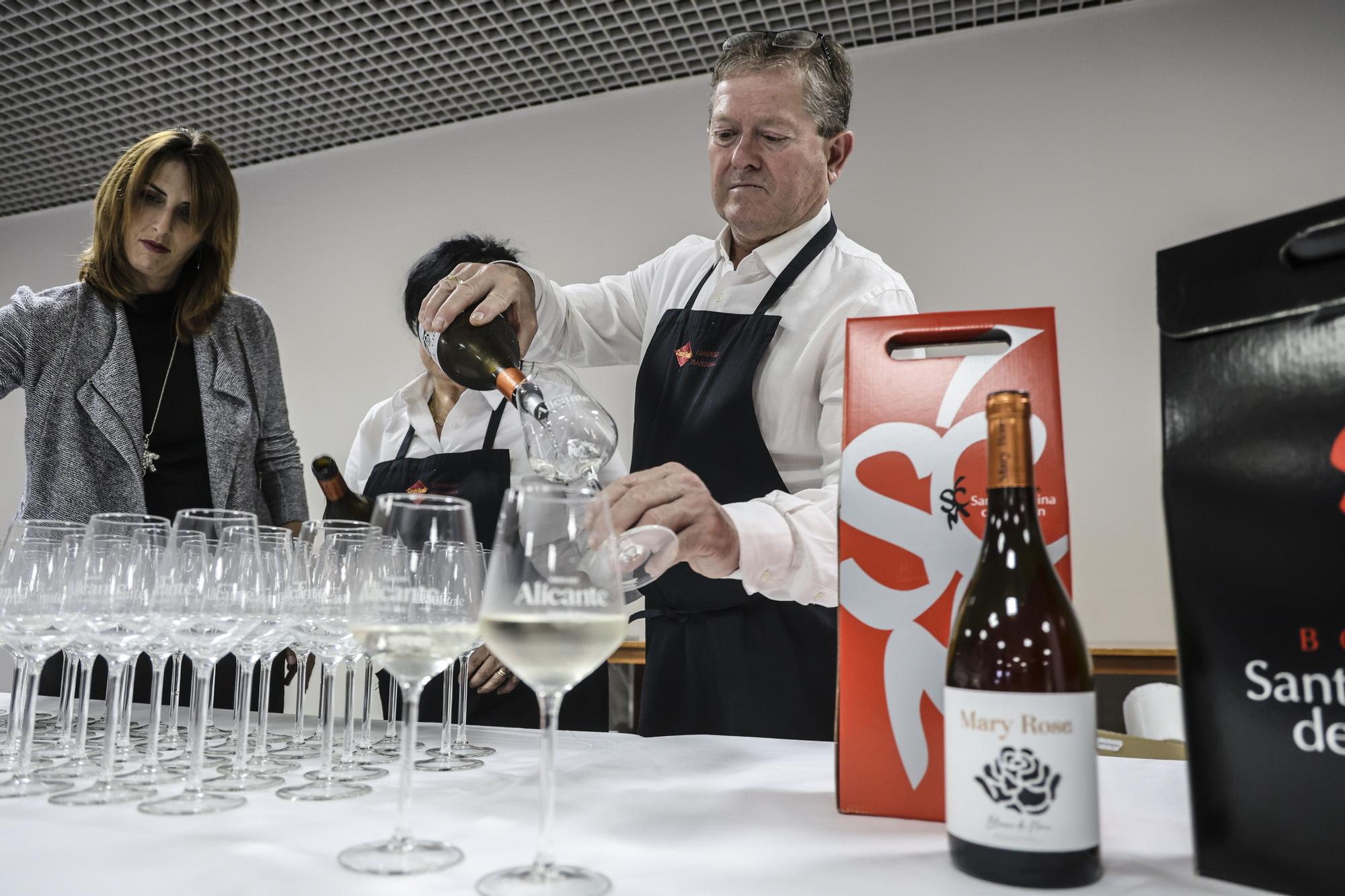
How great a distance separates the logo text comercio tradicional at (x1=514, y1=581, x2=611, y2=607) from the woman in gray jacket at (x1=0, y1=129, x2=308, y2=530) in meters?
1.42

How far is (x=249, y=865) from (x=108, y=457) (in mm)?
1423

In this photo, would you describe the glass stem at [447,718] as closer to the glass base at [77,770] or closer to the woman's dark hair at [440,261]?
the glass base at [77,770]

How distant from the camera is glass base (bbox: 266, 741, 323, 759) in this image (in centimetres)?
93

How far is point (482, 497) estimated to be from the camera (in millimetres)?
2107

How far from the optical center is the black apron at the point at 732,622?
1.35 meters

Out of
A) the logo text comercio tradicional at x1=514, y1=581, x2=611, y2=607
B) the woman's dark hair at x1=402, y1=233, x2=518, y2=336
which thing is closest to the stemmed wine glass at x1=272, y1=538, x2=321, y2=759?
the logo text comercio tradicional at x1=514, y1=581, x2=611, y2=607

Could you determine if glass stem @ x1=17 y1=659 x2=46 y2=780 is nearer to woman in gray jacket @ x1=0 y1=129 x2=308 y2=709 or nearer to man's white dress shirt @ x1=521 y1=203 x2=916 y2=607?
man's white dress shirt @ x1=521 y1=203 x2=916 y2=607

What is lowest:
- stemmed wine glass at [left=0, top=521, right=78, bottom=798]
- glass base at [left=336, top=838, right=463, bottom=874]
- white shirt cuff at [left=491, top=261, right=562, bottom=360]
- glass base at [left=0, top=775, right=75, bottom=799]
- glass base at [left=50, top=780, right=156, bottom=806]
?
glass base at [left=0, top=775, right=75, bottom=799]

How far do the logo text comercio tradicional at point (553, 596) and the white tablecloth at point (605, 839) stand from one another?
0.50ft

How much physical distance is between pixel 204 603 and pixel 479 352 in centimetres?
61

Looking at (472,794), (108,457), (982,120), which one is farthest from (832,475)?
(982,120)

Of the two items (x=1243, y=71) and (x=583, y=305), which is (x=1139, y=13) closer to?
(x=1243, y=71)

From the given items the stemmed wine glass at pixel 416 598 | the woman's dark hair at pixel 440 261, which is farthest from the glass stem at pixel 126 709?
the woman's dark hair at pixel 440 261

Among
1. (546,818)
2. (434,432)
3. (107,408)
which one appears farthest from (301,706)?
(434,432)
